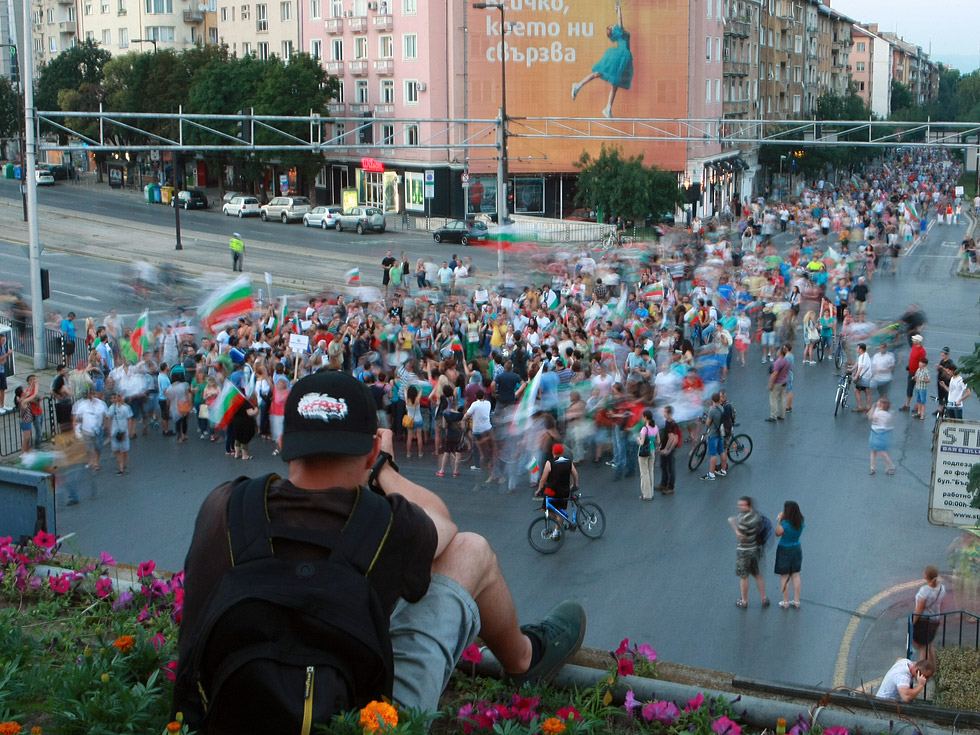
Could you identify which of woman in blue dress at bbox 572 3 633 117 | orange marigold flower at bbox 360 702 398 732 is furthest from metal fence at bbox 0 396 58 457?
woman in blue dress at bbox 572 3 633 117

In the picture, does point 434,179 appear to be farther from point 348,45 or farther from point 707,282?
point 707,282

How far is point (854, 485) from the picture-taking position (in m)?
15.0

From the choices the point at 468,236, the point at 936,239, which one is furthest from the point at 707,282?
the point at 936,239

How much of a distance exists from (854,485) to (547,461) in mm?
4732

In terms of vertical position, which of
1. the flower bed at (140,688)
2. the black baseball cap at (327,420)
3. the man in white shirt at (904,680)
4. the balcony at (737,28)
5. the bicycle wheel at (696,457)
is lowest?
the bicycle wheel at (696,457)

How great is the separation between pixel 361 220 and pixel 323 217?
7.00 feet

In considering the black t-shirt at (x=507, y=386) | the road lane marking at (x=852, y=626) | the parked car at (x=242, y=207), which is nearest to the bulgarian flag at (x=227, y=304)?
the black t-shirt at (x=507, y=386)

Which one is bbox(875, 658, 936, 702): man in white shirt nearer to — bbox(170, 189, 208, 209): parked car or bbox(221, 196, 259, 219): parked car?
bbox(221, 196, 259, 219): parked car

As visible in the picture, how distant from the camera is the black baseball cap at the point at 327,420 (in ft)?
9.02

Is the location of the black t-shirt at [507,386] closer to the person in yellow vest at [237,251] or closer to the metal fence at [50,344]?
the metal fence at [50,344]

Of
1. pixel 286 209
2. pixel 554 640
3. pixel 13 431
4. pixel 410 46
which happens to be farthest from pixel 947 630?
pixel 410 46

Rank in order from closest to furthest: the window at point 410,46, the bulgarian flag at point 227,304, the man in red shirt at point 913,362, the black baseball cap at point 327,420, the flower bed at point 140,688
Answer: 1. the black baseball cap at point 327,420
2. the flower bed at point 140,688
3. the man in red shirt at point 913,362
4. the bulgarian flag at point 227,304
5. the window at point 410,46

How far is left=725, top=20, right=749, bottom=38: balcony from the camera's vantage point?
2491 inches

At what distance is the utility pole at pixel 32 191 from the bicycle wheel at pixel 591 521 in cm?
1441
